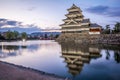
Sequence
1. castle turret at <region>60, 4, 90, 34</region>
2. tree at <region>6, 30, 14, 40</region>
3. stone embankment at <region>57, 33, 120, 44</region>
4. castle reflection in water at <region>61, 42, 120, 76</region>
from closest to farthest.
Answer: castle reflection in water at <region>61, 42, 120, 76</region> < stone embankment at <region>57, 33, 120, 44</region> < castle turret at <region>60, 4, 90, 34</region> < tree at <region>6, 30, 14, 40</region>

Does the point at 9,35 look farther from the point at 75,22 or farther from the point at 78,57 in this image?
the point at 78,57

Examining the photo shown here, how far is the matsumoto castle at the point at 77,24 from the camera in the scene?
270ft

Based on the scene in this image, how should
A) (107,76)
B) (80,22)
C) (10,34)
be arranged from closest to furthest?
1. (107,76)
2. (80,22)
3. (10,34)

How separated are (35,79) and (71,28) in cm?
7622

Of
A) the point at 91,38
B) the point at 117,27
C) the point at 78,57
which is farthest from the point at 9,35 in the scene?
the point at 78,57

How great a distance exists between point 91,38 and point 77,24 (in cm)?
1311

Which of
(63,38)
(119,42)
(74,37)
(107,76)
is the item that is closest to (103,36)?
(119,42)

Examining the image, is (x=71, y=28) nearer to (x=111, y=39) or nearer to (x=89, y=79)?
(x=111, y=39)

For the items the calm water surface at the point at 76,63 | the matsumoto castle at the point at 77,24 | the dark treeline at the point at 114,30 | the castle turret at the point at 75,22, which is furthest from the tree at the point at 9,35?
the calm water surface at the point at 76,63

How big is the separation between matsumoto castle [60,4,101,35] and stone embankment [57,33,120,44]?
2003 millimetres

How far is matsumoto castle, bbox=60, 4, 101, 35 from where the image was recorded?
82.3 meters

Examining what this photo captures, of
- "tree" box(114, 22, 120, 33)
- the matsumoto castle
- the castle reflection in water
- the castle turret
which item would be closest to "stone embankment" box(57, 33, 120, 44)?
the matsumoto castle

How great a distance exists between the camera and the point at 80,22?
86.8 m

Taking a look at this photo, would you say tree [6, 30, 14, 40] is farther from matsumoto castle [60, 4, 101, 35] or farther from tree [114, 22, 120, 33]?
tree [114, 22, 120, 33]
